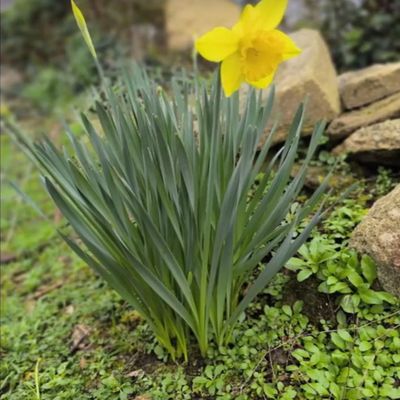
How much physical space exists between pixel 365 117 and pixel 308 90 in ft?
0.84

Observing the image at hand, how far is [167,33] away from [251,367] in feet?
16.8

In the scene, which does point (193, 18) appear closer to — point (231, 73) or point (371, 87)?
point (371, 87)

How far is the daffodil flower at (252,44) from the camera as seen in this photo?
37.0 inches

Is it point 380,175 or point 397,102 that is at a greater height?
point 397,102

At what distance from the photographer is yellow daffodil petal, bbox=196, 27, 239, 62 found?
0.94 meters

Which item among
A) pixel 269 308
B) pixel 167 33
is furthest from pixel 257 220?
pixel 167 33

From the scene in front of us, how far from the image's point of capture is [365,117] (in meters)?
1.97

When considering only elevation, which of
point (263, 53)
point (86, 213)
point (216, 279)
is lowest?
point (216, 279)

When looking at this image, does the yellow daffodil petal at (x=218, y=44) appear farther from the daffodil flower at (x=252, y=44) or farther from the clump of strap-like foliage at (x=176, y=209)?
the clump of strap-like foliage at (x=176, y=209)

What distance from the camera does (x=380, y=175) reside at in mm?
1785

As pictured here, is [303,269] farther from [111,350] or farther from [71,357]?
[71,357]

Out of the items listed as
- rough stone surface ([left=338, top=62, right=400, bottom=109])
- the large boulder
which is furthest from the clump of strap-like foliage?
rough stone surface ([left=338, top=62, right=400, bottom=109])

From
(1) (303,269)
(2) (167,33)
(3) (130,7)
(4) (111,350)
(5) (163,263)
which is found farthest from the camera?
(3) (130,7)

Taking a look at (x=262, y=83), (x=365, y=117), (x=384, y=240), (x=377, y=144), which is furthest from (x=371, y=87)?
(x=262, y=83)
